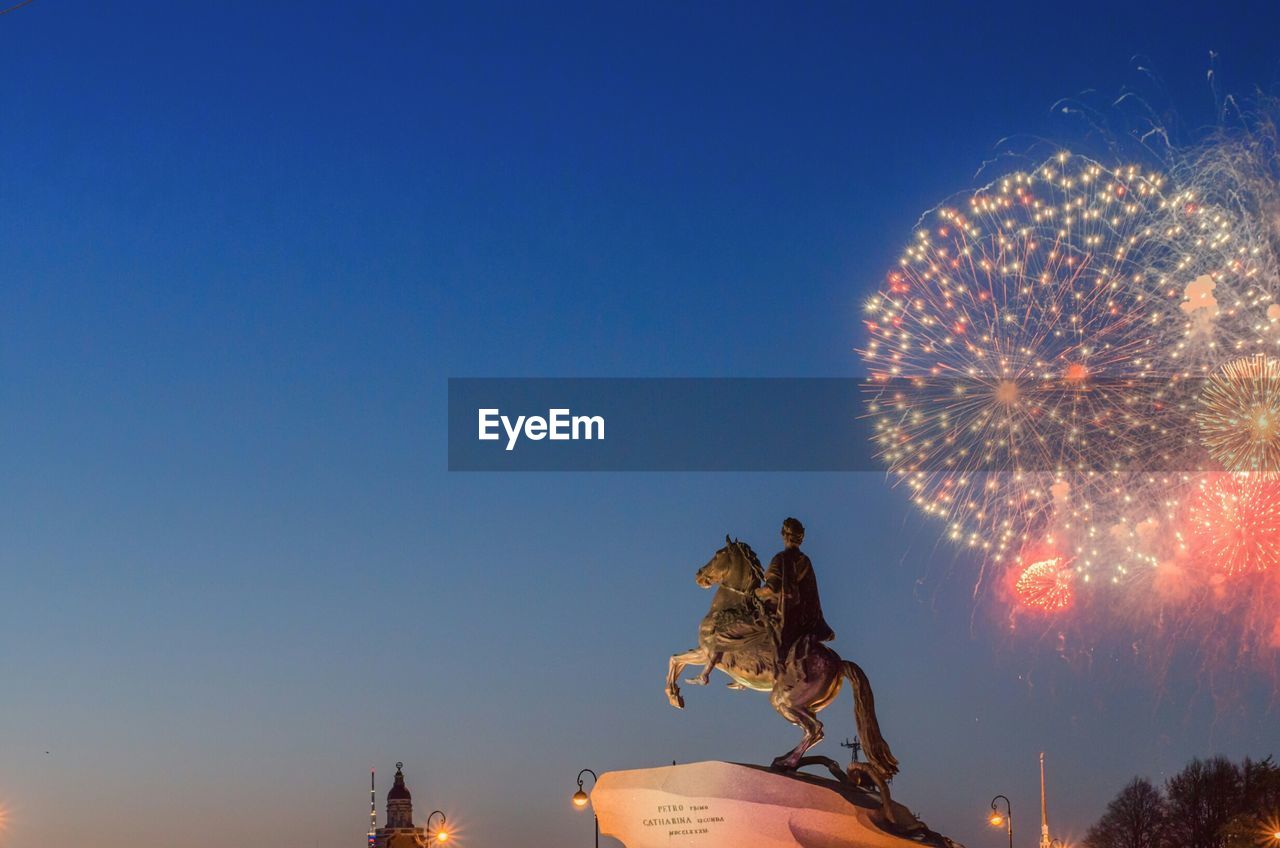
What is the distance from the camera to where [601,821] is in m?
26.2

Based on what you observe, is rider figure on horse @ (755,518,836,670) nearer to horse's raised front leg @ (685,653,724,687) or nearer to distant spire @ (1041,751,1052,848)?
horse's raised front leg @ (685,653,724,687)

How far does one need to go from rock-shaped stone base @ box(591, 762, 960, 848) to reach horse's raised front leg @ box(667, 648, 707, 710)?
1468 millimetres

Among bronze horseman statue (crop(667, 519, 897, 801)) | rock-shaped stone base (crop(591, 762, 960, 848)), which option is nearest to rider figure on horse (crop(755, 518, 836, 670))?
bronze horseman statue (crop(667, 519, 897, 801))

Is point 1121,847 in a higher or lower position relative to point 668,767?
lower

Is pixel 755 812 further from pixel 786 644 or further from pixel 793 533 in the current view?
pixel 793 533

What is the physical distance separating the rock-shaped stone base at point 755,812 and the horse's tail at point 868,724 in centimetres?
50

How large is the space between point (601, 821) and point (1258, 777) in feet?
184

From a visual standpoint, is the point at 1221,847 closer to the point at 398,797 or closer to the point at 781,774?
the point at 781,774

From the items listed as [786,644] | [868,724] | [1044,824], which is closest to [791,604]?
[786,644]

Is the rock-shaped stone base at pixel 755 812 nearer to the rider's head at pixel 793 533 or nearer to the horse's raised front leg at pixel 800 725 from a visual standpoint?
the horse's raised front leg at pixel 800 725

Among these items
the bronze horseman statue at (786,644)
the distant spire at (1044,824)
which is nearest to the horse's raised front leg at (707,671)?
the bronze horseman statue at (786,644)

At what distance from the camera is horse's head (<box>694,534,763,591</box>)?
25672 millimetres

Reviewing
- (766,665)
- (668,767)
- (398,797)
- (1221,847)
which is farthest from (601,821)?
(398,797)

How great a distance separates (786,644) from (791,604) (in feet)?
1.87
